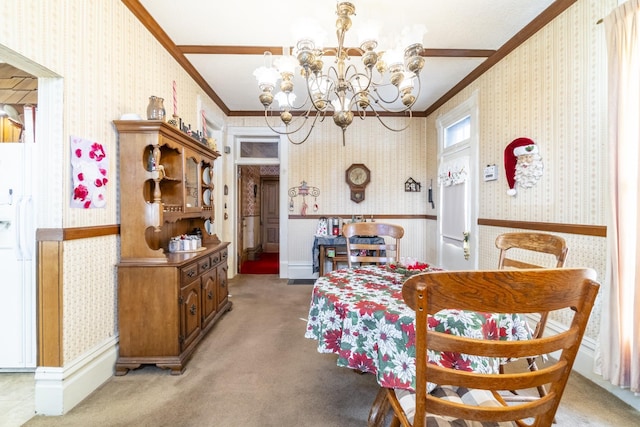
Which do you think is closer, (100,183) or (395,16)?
(100,183)

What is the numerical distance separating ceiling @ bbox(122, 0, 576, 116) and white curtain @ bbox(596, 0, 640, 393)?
0.79 m

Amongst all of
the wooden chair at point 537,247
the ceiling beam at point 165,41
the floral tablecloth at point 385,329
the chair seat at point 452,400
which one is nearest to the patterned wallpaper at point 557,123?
the wooden chair at point 537,247

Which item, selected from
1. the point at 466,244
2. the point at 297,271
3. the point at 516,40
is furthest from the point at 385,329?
the point at 297,271

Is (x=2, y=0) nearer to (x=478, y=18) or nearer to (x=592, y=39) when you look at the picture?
(x=478, y=18)

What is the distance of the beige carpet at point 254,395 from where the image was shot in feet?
5.34

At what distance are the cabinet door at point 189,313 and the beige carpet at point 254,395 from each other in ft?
0.61

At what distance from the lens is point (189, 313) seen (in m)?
2.30

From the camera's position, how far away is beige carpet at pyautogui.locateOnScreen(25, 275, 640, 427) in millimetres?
1629

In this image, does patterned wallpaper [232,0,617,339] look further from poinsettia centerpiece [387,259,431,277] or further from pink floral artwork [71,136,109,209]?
pink floral artwork [71,136,109,209]

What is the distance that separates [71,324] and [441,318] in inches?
84.1

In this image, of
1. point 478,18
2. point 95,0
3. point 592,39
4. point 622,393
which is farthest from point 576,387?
point 95,0

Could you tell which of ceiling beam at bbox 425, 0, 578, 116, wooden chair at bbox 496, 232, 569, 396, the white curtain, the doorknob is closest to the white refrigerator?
wooden chair at bbox 496, 232, 569, 396

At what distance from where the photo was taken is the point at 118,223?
220 cm

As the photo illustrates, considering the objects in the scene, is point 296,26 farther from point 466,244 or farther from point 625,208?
point 466,244
